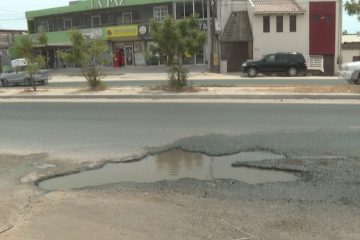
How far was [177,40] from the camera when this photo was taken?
21484 mm

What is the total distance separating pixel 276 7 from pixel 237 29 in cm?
384

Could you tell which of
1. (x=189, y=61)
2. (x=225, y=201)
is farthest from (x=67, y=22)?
(x=225, y=201)


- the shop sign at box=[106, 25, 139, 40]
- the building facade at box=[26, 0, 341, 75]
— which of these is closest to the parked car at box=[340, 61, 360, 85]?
the building facade at box=[26, 0, 341, 75]

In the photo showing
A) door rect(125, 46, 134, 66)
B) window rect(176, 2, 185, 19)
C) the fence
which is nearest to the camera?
the fence

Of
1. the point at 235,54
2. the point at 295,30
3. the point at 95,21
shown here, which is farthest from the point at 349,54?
the point at 95,21

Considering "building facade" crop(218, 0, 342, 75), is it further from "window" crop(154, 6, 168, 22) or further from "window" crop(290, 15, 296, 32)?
"window" crop(154, 6, 168, 22)

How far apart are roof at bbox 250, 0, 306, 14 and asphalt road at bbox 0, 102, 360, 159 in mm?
29901

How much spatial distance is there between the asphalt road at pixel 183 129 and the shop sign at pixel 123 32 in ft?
130

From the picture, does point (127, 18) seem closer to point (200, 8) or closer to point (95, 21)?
point (95, 21)

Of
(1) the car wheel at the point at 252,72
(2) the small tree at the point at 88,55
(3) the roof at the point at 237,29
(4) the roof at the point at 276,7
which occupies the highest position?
(4) the roof at the point at 276,7

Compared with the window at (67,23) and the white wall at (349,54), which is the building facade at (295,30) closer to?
the white wall at (349,54)

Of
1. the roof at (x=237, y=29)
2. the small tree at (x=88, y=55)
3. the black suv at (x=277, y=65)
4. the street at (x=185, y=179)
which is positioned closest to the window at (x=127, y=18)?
the roof at (x=237, y=29)

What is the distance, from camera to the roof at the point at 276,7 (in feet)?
149

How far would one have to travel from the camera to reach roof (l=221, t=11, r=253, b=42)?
4675cm
